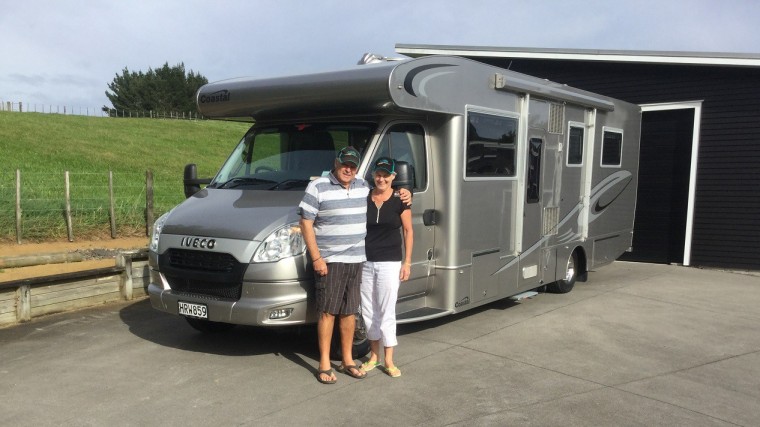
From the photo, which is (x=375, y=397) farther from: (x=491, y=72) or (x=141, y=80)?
(x=141, y=80)

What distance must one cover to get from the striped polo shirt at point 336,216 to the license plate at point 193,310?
119cm

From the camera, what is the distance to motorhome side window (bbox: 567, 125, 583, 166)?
844 centimetres

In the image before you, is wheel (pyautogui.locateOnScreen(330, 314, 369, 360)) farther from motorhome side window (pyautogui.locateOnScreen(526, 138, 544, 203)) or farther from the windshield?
motorhome side window (pyautogui.locateOnScreen(526, 138, 544, 203))

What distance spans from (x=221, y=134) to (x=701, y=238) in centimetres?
3788

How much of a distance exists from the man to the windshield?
846mm

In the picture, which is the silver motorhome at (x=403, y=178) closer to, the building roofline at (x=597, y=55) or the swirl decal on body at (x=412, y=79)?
the swirl decal on body at (x=412, y=79)

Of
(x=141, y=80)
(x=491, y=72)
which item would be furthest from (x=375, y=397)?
(x=141, y=80)

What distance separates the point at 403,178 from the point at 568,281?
14.6 ft

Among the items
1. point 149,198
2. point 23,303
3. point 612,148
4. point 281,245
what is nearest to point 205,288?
point 281,245

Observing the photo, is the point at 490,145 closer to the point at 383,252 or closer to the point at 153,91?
the point at 383,252

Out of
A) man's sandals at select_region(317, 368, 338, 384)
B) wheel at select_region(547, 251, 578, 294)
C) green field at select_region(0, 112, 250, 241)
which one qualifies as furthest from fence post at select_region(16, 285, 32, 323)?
wheel at select_region(547, 251, 578, 294)

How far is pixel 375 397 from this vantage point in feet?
15.8

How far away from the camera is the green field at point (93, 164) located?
12.7 metres

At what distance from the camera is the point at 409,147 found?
6125mm
